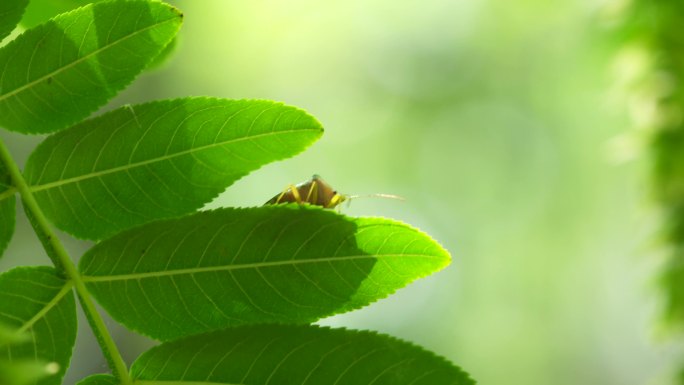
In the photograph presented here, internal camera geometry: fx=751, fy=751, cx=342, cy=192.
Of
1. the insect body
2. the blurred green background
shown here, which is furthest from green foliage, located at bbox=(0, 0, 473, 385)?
the blurred green background

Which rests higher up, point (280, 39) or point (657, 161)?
point (280, 39)

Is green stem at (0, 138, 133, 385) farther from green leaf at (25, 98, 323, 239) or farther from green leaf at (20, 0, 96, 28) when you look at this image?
green leaf at (20, 0, 96, 28)

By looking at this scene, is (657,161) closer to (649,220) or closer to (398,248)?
(649,220)

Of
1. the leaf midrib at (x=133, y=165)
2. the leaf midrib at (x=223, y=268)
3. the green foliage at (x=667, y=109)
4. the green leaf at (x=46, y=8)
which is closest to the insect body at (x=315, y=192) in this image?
the leaf midrib at (x=133, y=165)

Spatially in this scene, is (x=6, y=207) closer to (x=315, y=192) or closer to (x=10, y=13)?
(x=10, y=13)

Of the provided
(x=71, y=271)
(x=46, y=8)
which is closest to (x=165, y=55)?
(x=46, y=8)

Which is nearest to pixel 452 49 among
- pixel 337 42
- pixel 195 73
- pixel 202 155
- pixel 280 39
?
pixel 337 42

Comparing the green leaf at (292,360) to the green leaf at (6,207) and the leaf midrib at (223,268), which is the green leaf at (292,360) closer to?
the leaf midrib at (223,268)
